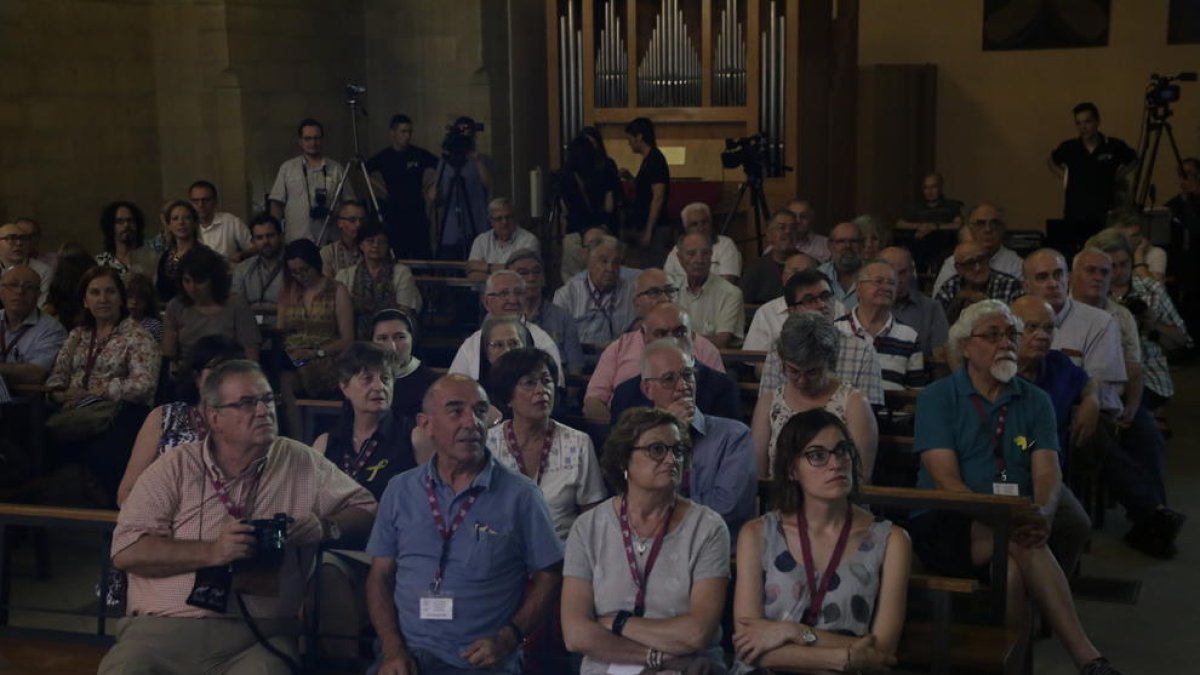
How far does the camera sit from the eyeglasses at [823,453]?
349cm

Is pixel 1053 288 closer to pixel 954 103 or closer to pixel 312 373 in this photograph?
pixel 312 373

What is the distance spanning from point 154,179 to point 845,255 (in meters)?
5.56

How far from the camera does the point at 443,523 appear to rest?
3.80 meters

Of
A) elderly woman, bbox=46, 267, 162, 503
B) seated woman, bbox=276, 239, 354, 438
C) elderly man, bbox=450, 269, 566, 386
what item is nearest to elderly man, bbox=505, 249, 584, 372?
elderly man, bbox=450, 269, 566, 386

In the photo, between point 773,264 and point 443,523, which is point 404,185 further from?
point 443,523

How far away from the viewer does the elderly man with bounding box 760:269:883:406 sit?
16.9ft

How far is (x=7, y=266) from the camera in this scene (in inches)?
297

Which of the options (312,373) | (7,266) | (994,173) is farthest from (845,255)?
(994,173)

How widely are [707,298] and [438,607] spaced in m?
3.52

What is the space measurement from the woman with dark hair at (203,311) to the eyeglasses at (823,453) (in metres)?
3.62

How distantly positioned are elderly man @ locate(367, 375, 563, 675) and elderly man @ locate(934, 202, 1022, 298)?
155 inches

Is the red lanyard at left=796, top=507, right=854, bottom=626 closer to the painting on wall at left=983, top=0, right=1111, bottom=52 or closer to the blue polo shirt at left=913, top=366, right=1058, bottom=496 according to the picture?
the blue polo shirt at left=913, top=366, right=1058, bottom=496

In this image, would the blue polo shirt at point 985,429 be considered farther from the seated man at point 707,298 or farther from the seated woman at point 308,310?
the seated woman at point 308,310

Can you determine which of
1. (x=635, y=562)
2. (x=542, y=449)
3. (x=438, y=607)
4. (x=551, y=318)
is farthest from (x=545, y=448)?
(x=551, y=318)
